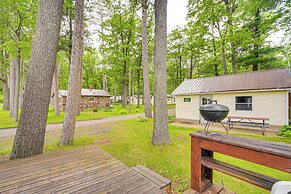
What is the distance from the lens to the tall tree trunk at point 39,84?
289cm

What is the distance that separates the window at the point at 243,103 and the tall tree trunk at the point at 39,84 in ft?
33.1

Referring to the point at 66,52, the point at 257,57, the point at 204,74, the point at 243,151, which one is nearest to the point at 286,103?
the point at 257,57

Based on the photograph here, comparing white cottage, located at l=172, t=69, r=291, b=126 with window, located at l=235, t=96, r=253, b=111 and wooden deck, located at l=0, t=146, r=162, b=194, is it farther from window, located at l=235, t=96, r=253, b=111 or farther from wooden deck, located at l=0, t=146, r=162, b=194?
wooden deck, located at l=0, t=146, r=162, b=194

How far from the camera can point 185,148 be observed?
466 cm

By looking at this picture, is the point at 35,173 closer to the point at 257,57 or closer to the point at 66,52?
the point at 66,52

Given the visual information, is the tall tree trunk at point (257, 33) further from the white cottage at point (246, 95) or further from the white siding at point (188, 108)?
the white siding at point (188, 108)

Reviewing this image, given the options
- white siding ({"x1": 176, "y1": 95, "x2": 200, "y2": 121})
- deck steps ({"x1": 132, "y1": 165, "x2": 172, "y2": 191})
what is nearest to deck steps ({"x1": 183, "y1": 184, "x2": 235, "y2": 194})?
deck steps ({"x1": 132, "y1": 165, "x2": 172, "y2": 191})

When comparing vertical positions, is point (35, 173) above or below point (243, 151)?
below

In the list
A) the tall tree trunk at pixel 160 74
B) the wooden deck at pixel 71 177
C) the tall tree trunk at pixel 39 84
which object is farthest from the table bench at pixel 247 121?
the tall tree trunk at pixel 39 84

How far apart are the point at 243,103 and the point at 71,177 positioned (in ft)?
32.7

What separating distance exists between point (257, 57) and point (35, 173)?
16.2 m

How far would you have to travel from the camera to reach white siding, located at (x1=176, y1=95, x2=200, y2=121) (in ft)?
33.4

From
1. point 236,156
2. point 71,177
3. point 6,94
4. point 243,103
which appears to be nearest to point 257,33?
point 243,103

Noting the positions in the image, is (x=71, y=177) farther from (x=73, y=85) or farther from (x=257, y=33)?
(x=257, y=33)
